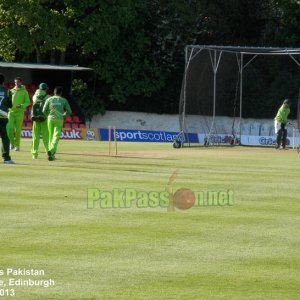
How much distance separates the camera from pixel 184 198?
18047 mm

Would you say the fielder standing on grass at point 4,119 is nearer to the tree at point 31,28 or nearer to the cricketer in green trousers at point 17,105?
the cricketer in green trousers at point 17,105

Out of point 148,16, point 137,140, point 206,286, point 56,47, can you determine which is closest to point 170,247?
point 206,286

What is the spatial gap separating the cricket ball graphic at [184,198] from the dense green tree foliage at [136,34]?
35522mm

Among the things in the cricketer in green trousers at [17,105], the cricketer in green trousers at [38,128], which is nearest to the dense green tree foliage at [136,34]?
the cricketer in green trousers at [17,105]

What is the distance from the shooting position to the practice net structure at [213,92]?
41.5 m

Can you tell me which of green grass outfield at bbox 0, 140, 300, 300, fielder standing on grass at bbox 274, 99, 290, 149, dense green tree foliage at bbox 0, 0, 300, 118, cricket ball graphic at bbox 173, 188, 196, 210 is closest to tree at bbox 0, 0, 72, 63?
dense green tree foliage at bbox 0, 0, 300, 118

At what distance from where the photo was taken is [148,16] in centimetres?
5778

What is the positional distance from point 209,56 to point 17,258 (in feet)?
105

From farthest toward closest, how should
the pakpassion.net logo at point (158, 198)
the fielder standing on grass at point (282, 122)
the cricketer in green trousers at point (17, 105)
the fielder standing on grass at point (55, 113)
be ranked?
1. the fielder standing on grass at point (282, 122)
2. the cricketer in green trousers at point (17, 105)
3. the fielder standing on grass at point (55, 113)
4. the pakpassion.net logo at point (158, 198)

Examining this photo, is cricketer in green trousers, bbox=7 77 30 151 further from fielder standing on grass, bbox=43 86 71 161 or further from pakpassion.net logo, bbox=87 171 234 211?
pakpassion.net logo, bbox=87 171 234 211

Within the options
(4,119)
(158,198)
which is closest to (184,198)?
(158,198)

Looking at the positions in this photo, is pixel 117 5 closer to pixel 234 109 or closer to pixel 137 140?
pixel 137 140

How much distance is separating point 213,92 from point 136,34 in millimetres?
13867

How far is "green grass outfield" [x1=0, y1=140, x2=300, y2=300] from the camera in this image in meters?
10.3
